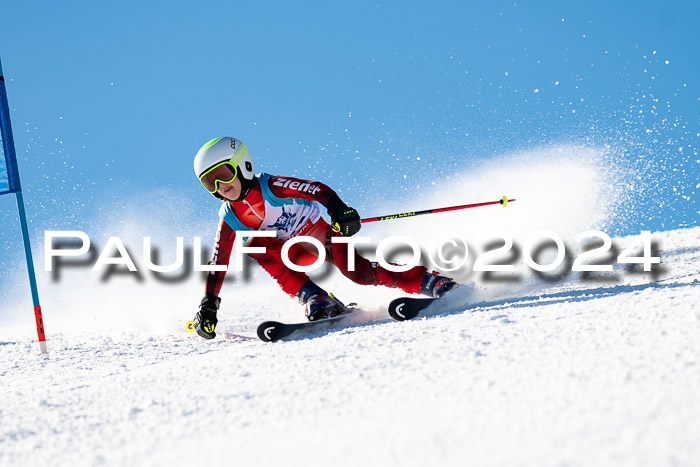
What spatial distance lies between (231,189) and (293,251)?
2.44ft

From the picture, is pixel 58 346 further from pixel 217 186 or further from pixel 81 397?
pixel 81 397

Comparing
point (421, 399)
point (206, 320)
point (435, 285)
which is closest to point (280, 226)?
point (206, 320)

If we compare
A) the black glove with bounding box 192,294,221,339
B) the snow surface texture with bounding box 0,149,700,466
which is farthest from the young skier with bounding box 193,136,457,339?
the snow surface texture with bounding box 0,149,700,466

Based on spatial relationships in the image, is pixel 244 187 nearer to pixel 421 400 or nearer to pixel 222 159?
pixel 222 159

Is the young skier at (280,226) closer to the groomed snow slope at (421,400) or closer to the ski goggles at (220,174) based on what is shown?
the ski goggles at (220,174)

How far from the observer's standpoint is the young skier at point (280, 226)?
442 cm

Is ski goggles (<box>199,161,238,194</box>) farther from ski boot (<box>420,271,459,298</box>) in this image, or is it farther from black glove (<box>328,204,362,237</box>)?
ski boot (<box>420,271,459,298</box>)

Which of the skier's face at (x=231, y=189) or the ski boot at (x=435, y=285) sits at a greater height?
the skier's face at (x=231, y=189)

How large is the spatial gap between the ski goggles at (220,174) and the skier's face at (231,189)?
0.10ft

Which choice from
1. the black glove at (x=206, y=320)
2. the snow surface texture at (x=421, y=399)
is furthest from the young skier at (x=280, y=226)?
the snow surface texture at (x=421, y=399)

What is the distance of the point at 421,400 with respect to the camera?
1783mm

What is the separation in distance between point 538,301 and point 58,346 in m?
4.30

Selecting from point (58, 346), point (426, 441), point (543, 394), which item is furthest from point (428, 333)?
point (58, 346)

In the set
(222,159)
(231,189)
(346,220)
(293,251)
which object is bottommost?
(293,251)
